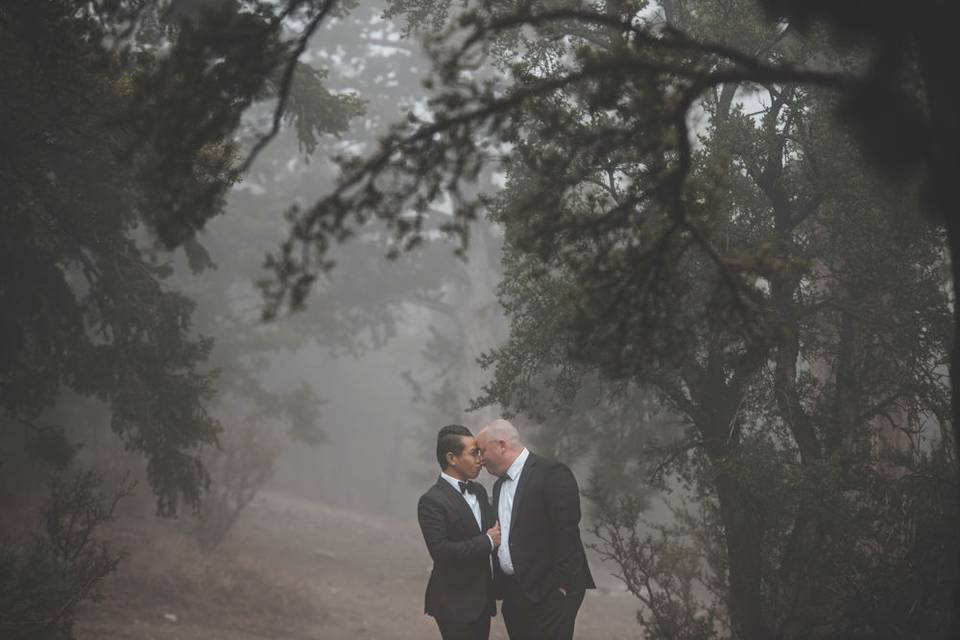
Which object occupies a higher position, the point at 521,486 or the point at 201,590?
the point at 521,486

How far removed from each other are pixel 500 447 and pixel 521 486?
Result: 310mm

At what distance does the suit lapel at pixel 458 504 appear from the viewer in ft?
17.5

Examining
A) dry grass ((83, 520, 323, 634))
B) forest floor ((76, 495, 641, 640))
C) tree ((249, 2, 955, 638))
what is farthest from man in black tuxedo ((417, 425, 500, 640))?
dry grass ((83, 520, 323, 634))

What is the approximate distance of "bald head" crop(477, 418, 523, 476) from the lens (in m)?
5.36

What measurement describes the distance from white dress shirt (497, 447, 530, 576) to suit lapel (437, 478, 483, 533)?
20cm

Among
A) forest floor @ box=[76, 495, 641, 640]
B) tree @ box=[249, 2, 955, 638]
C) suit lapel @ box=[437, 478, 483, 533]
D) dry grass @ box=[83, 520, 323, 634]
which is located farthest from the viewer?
dry grass @ box=[83, 520, 323, 634]

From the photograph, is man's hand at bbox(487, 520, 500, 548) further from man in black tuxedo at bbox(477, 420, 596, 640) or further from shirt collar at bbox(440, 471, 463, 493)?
shirt collar at bbox(440, 471, 463, 493)

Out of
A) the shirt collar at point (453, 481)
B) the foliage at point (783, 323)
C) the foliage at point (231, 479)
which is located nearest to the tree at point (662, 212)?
the foliage at point (783, 323)

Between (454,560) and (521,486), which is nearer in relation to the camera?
(454,560)

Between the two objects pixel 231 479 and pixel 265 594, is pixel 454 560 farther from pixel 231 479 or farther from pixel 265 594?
pixel 231 479

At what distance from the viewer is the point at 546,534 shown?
514 cm

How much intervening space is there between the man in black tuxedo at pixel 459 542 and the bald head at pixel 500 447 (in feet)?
0.32

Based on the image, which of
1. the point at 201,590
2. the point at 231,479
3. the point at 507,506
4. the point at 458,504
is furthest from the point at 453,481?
the point at 231,479

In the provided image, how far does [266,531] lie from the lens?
19.2m
